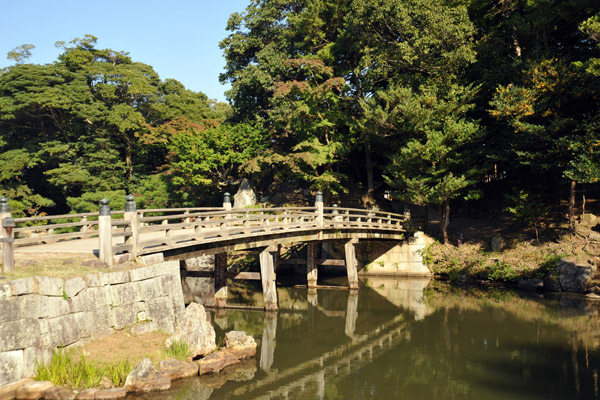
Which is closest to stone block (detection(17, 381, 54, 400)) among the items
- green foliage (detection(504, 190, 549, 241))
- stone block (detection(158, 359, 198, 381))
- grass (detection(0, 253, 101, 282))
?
grass (detection(0, 253, 101, 282))

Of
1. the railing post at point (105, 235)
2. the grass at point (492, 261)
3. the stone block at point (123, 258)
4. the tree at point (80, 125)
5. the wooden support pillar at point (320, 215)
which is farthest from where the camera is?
the tree at point (80, 125)

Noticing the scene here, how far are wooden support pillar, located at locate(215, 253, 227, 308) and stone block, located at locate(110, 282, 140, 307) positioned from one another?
767cm

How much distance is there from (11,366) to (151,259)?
13.2 feet

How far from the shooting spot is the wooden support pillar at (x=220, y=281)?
18.9m

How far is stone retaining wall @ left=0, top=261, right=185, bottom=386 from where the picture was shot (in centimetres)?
862

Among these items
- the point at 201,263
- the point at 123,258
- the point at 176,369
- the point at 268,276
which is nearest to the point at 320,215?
the point at 268,276

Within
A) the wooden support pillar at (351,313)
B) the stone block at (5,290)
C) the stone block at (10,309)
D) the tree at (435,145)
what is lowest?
the wooden support pillar at (351,313)

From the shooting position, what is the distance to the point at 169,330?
1166 cm

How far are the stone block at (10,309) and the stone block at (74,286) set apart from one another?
3.20 ft

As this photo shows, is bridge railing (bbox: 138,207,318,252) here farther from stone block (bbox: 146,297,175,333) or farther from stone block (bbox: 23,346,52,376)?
stone block (bbox: 23,346,52,376)

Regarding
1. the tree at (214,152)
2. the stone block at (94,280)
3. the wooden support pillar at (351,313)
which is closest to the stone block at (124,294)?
the stone block at (94,280)

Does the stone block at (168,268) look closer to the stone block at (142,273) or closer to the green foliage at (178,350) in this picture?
the stone block at (142,273)

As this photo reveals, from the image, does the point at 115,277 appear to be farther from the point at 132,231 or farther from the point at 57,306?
the point at 57,306

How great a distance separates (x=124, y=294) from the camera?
10.9 m
